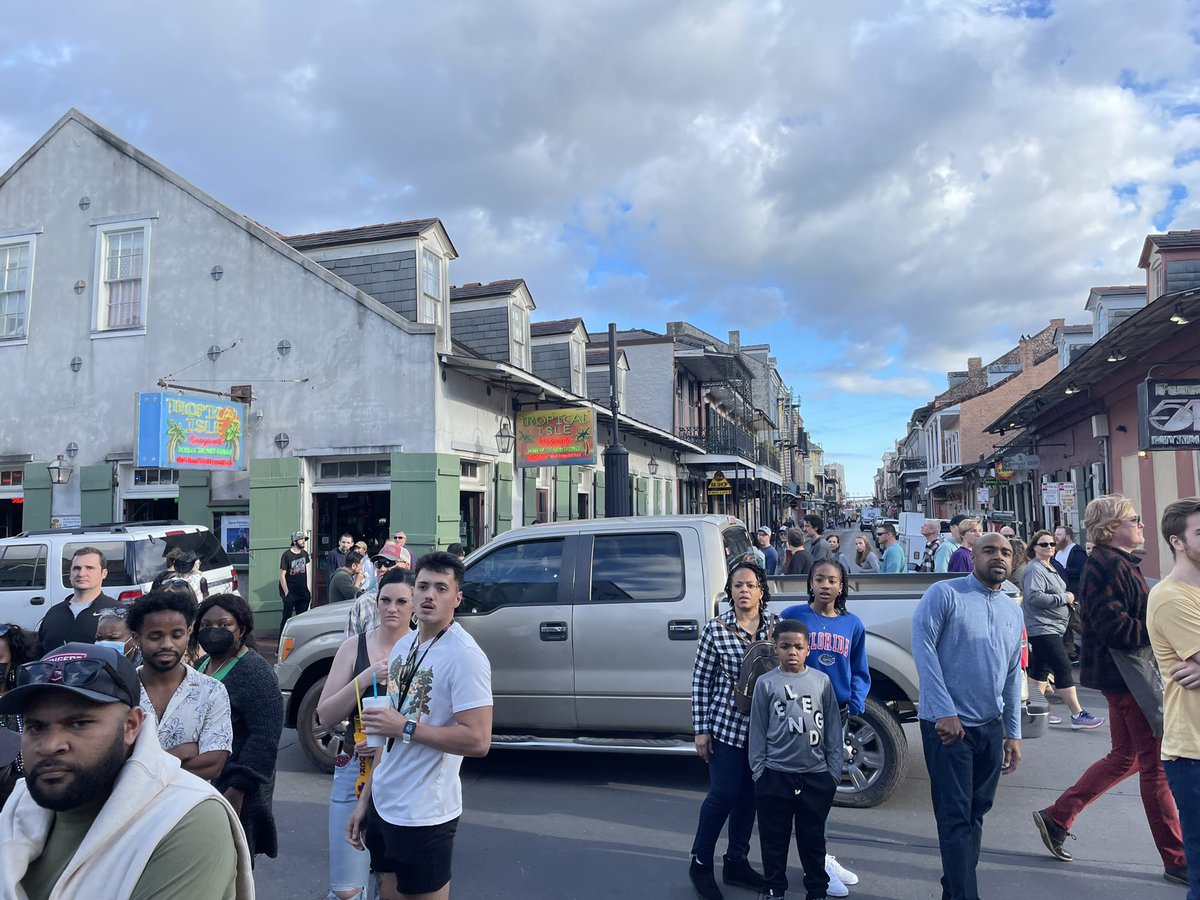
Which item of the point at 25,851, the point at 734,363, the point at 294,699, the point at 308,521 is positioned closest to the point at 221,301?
the point at 308,521

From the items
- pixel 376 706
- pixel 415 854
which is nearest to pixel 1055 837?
pixel 415 854

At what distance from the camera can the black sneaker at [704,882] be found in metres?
4.11

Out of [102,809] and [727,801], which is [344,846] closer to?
[727,801]

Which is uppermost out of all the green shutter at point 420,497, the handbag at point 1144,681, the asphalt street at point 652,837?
the green shutter at point 420,497

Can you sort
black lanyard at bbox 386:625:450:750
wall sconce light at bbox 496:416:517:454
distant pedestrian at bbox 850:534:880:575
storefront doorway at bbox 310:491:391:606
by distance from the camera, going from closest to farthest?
black lanyard at bbox 386:625:450:750, distant pedestrian at bbox 850:534:880:575, storefront doorway at bbox 310:491:391:606, wall sconce light at bbox 496:416:517:454

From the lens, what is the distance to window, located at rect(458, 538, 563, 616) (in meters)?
6.10

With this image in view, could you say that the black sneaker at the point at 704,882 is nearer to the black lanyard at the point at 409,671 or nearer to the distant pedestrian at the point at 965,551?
the black lanyard at the point at 409,671

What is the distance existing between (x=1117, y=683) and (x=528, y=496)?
1278cm

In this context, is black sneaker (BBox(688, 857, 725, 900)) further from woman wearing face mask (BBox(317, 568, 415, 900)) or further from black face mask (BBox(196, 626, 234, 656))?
black face mask (BBox(196, 626, 234, 656))

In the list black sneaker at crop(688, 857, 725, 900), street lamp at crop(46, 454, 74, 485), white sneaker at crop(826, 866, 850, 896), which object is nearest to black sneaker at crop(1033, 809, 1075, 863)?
white sneaker at crop(826, 866, 850, 896)

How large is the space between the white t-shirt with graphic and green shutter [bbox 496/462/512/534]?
12088 millimetres

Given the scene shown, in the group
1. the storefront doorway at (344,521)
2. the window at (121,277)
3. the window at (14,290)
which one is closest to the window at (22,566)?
the storefront doorway at (344,521)

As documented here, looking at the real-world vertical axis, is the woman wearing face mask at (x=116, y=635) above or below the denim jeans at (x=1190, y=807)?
above

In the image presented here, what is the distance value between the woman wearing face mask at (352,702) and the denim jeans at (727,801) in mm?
1657
